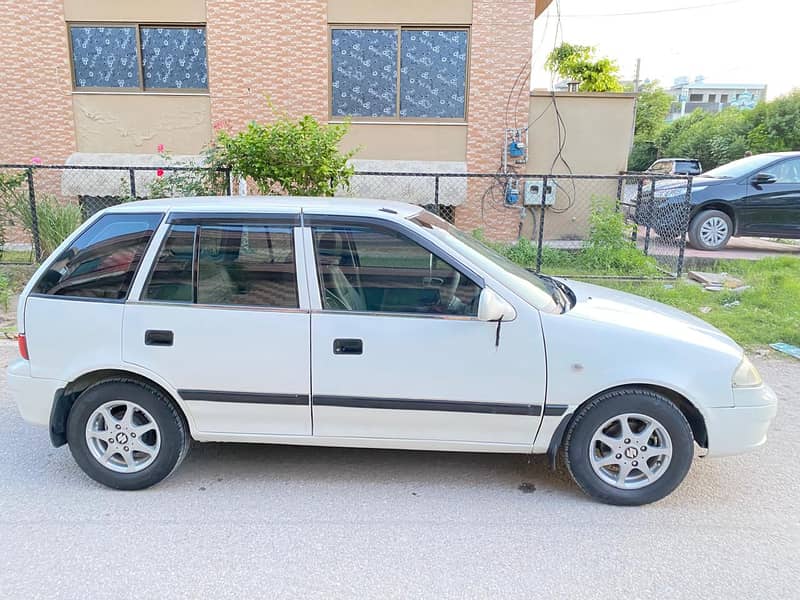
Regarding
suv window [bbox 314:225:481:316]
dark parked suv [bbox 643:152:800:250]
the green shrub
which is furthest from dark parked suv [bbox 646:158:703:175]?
suv window [bbox 314:225:481:316]

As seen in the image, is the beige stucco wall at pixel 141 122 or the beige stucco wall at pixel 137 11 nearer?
the beige stucco wall at pixel 137 11

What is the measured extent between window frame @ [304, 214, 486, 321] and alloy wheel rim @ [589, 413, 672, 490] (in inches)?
40.2

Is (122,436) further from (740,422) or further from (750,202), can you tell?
(750,202)

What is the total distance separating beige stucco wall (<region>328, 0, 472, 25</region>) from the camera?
12.0 metres

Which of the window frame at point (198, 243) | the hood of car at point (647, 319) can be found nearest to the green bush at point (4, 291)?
Answer: the window frame at point (198, 243)

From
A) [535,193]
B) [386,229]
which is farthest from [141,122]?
[386,229]

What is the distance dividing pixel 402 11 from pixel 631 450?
10.8 m

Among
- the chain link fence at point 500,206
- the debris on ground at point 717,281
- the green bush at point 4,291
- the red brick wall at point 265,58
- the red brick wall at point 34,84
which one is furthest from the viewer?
the red brick wall at point 34,84

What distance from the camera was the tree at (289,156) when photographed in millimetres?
7395

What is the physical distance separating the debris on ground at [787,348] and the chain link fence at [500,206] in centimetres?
292

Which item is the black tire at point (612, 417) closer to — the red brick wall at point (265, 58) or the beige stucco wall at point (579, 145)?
the beige stucco wall at point (579, 145)

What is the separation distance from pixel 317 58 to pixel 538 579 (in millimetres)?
11373

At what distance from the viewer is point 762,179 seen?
11180mm

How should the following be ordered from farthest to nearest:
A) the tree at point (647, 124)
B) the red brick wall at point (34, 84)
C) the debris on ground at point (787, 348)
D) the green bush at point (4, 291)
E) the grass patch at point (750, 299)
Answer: the tree at point (647, 124), the red brick wall at point (34, 84), the green bush at point (4, 291), the grass patch at point (750, 299), the debris on ground at point (787, 348)
